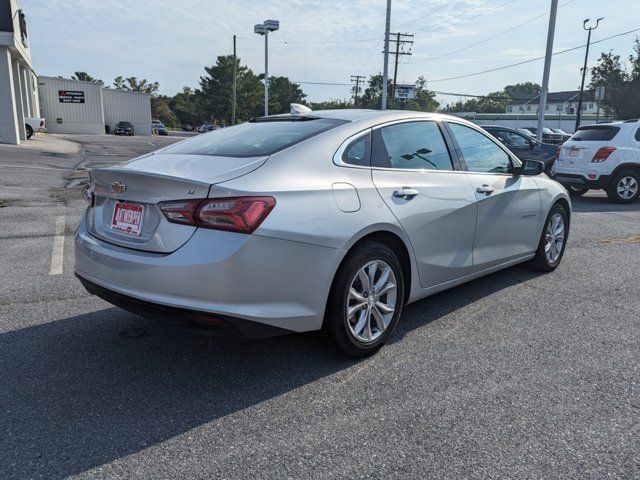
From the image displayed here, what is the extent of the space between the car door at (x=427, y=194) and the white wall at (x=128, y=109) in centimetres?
5050

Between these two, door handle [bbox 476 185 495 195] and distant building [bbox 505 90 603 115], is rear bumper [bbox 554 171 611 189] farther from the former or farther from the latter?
distant building [bbox 505 90 603 115]

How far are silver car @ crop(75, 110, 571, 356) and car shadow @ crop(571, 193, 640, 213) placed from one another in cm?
728

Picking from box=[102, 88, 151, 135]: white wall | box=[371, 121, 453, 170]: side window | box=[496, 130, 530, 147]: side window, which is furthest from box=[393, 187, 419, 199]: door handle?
box=[102, 88, 151, 135]: white wall

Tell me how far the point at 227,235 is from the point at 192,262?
0.23 m

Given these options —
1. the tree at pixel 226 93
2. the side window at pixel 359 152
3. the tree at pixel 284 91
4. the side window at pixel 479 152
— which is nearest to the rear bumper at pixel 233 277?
the side window at pixel 359 152

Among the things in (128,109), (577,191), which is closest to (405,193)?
(577,191)

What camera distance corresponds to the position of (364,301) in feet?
11.0

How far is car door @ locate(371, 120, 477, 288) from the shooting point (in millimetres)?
3584

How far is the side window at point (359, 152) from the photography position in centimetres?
340

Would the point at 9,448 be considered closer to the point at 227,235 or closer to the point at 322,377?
the point at 227,235

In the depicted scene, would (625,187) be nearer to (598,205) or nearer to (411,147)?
(598,205)

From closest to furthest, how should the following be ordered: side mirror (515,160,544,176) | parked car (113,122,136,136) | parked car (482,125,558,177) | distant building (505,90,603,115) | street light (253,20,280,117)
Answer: side mirror (515,160,544,176), parked car (482,125,558,177), street light (253,20,280,117), parked car (113,122,136,136), distant building (505,90,603,115)

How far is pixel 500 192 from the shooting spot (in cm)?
455

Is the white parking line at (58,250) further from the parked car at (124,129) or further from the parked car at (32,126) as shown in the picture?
the parked car at (124,129)
